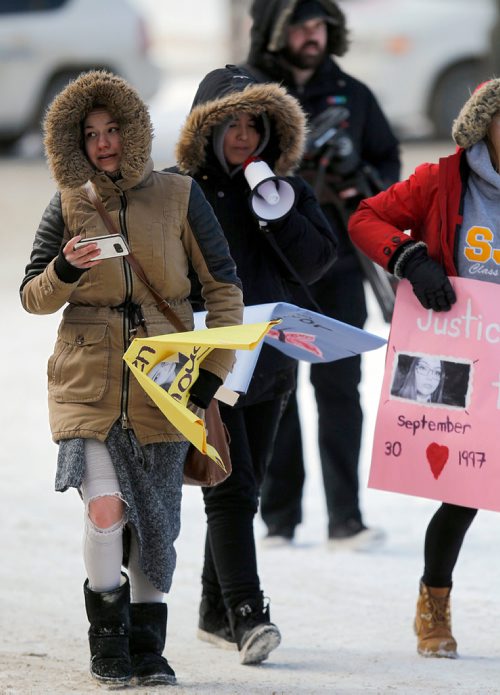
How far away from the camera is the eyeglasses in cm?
470

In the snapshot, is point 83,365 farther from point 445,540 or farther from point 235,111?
point 445,540

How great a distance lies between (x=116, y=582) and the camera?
4309 mm

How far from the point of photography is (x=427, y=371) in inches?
185

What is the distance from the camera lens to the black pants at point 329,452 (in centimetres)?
639

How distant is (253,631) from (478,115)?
5.36 feet

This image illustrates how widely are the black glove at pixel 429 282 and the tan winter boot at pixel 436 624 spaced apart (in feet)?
3.01

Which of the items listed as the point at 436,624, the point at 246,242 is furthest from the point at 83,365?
the point at 436,624

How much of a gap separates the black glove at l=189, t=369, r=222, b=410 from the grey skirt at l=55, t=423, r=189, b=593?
16cm

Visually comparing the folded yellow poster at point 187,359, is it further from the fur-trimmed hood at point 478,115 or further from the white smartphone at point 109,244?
the fur-trimmed hood at point 478,115

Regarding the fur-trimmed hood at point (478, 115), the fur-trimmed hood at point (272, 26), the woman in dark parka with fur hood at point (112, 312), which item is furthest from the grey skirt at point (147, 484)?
the fur-trimmed hood at point (272, 26)

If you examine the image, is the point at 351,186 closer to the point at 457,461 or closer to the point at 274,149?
the point at 274,149

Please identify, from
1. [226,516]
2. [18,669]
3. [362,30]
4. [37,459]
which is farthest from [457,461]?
[362,30]

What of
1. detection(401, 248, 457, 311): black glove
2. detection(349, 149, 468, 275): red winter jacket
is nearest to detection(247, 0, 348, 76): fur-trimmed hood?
detection(349, 149, 468, 275): red winter jacket

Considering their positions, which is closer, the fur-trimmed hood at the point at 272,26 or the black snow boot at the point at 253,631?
the black snow boot at the point at 253,631
